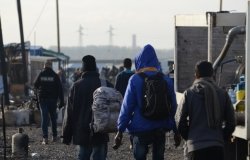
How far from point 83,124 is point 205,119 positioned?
1975 mm

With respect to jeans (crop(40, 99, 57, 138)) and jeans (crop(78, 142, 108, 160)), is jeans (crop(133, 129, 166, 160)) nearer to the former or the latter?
jeans (crop(78, 142, 108, 160))

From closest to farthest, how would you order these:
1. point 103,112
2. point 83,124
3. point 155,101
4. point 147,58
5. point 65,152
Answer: point 155,101
point 147,58
point 103,112
point 83,124
point 65,152

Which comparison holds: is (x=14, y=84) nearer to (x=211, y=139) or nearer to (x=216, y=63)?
(x=216, y=63)

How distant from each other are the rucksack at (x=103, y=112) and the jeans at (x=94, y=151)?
11.8 inches

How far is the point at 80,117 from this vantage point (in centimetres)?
925

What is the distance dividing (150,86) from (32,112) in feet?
46.5

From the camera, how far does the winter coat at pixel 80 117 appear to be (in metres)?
9.22

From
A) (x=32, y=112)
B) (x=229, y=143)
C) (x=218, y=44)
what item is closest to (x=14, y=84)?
(x=32, y=112)

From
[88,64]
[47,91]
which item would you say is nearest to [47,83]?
[47,91]

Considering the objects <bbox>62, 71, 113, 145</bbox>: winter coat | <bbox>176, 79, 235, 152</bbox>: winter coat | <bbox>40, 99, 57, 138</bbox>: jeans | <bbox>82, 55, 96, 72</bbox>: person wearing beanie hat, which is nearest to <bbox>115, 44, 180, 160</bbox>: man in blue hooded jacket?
<bbox>176, 79, 235, 152</bbox>: winter coat

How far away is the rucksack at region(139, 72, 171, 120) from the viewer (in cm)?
826

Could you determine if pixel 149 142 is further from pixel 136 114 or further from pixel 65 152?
pixel 65 152

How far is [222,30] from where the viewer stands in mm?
10961

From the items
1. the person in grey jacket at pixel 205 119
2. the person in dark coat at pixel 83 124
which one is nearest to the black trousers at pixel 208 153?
the person in grey jacket at pixel 205 119
